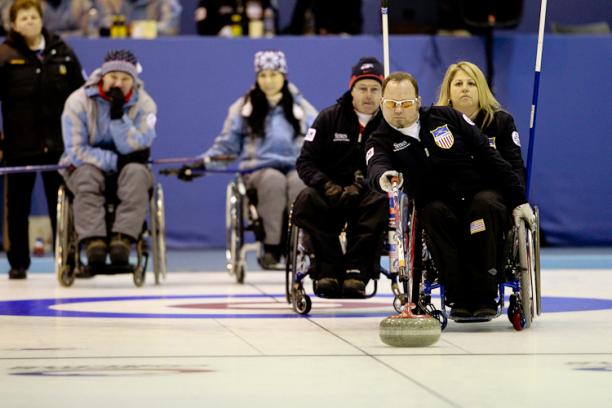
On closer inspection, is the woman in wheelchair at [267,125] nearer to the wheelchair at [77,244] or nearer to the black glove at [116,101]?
the wheelchair at [77,244]

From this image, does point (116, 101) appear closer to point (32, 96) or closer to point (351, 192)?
point (32, 96)

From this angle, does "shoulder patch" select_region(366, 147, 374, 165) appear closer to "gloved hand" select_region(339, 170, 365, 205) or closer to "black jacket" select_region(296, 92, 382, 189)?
"gloved hand" select_region(339, 170, 365, 205)

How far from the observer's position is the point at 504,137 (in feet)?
19.8

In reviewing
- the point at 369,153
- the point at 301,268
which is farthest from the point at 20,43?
the point at 369,153

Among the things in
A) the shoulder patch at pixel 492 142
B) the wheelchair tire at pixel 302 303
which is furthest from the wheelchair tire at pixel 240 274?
the shoulder patch at pixel 492 142

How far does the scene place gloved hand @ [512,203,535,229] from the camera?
18.7ft

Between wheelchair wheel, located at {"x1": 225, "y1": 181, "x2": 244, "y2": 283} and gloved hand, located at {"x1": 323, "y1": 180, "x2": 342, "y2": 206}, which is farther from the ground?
gloved hand, located at {"x1": 323, "y1": 180, "x2": 342, "y2": 206}

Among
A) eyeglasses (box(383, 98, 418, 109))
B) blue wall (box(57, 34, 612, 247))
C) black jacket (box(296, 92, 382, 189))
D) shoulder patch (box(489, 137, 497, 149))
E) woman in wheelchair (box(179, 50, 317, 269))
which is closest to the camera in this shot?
eyeglasses (box(383, 98, 418, 109))

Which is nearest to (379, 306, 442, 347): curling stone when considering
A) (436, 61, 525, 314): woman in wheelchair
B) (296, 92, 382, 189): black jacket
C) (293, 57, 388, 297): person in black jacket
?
(436, 61, 525, 314): woman in wheelchair

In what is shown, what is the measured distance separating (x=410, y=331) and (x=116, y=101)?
12.6ft

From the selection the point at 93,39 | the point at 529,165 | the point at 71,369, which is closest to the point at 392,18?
the point at 93,39

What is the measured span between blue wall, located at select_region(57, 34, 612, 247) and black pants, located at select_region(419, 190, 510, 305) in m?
5.38

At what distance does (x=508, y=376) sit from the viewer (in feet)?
14.0

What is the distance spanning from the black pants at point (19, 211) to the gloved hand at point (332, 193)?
3.10m
